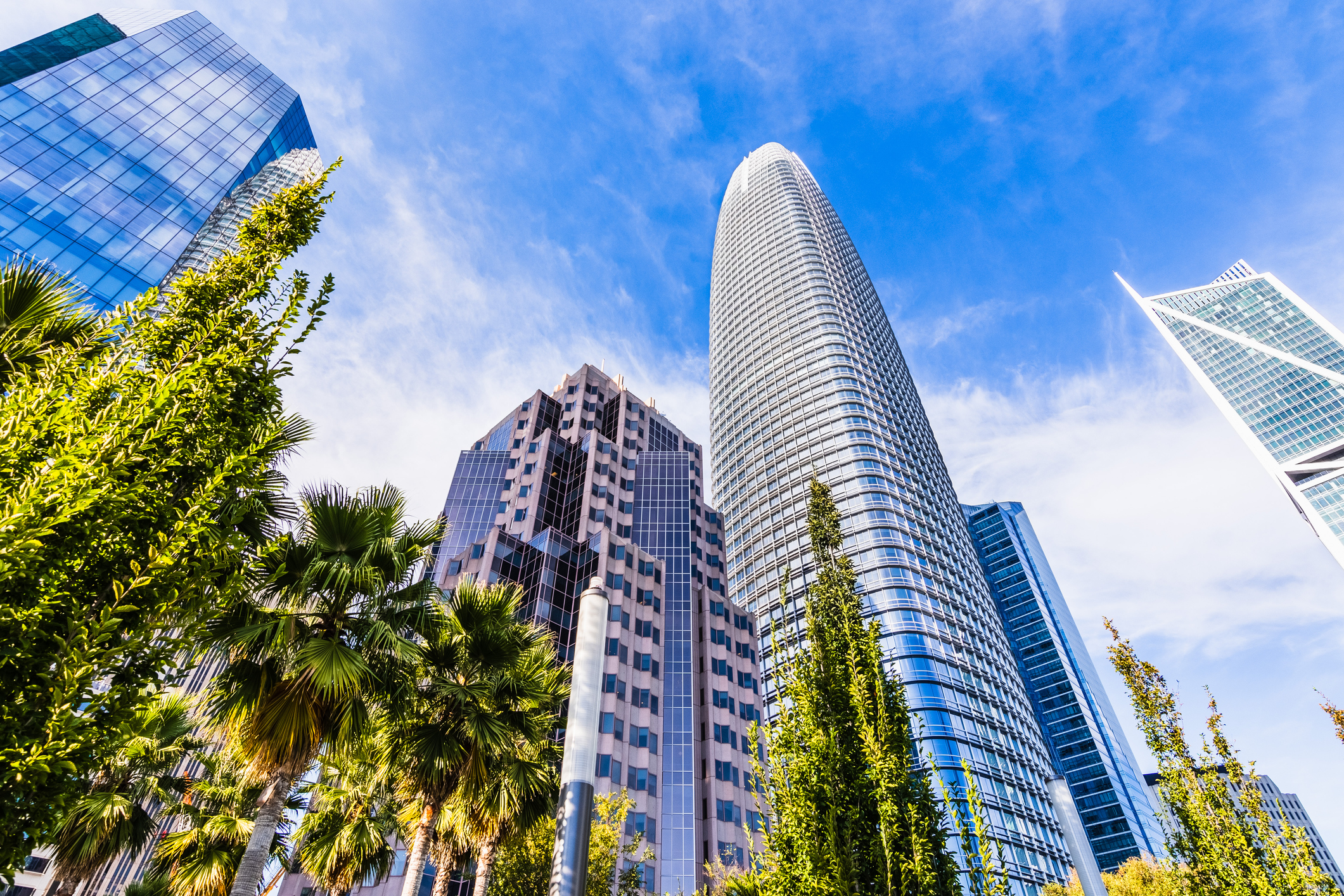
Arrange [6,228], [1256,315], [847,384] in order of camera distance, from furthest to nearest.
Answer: [1256,315]
[847,384]
[6,228]

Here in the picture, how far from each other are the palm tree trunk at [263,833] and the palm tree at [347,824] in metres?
2.55

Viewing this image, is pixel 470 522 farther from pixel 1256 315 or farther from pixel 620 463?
pixel 1256 315

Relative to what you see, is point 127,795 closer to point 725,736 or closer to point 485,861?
point 485,861

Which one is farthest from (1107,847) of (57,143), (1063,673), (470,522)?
(57,143)

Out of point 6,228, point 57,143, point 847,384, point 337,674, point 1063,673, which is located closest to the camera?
point 337,674

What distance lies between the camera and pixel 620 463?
245ft

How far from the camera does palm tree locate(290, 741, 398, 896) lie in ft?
48.1

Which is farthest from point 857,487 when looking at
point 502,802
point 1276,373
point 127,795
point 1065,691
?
point 1276,373

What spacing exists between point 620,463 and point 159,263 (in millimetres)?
46678

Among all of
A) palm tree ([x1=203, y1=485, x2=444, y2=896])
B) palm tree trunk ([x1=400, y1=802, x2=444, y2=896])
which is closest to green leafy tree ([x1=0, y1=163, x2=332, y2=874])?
palm tree ([x1=203, y1=485, x2=444, y2=896])

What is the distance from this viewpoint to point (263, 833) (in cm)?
1105

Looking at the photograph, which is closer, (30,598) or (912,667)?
(30,598)

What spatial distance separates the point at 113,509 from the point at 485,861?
1229 centimetres

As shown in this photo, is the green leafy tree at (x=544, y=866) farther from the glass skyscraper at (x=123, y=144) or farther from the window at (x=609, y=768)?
the glass skyscraper at (x=123, y=144)
